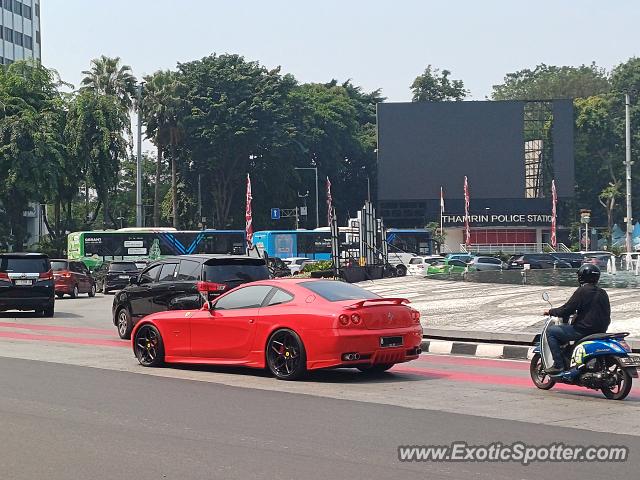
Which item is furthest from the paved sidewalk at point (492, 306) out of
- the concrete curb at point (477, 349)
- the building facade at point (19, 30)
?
the building facade at point (19, 30)

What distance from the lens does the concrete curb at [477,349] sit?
18.1 m

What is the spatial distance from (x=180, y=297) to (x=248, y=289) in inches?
207

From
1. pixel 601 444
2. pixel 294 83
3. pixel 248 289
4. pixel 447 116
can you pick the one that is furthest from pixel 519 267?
pixel 601 444

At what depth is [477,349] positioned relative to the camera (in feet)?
61.7

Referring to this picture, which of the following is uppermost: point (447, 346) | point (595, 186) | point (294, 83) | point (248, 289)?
point (294, 83)

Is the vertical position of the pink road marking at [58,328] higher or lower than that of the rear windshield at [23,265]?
lower

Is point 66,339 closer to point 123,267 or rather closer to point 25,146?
point 123,267

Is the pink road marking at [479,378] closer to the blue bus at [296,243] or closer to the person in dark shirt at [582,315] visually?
the person in dark shirt at [582,315]

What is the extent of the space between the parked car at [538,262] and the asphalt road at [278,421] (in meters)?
48.7

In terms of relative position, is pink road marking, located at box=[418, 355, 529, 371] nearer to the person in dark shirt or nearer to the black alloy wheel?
the person in dark shirt

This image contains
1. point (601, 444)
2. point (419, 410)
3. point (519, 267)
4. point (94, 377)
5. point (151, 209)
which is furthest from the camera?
point (151, 209)

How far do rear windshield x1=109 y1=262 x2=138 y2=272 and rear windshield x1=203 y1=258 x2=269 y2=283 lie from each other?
2970 cm

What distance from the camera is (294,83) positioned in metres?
102

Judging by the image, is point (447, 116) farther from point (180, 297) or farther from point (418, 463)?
point (418, 463)
